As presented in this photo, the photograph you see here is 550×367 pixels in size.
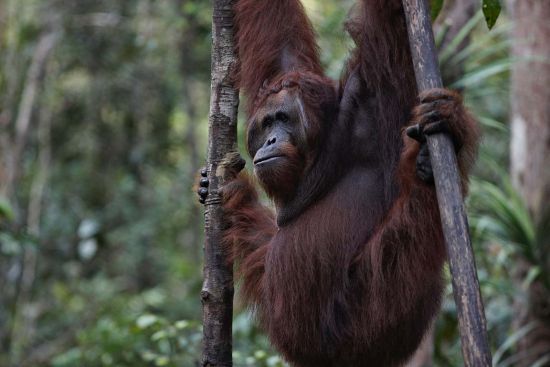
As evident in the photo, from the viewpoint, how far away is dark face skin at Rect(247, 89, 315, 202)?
3898 millimetres

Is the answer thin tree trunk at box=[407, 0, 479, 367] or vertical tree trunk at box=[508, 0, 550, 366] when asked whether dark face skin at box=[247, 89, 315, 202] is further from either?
vertical tree trunk at box=[508, 0, 550, 366]

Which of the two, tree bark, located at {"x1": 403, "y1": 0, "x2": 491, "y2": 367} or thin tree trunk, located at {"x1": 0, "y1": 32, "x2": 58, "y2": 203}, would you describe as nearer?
tree bark, located at {"x1": 403, "y1": 0, "x2": 491, "y2": 367}

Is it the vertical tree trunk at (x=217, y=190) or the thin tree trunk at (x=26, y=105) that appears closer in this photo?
the vertical tree trunk at (x=217, y=190)

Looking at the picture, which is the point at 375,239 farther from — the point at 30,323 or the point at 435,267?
the point at 30,323

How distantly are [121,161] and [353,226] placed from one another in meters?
6.38

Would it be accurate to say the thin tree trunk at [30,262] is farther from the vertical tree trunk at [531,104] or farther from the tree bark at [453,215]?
the tree bark at [453,215]

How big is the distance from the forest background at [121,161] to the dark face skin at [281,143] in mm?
2298

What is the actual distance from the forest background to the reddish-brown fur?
6.91 ft

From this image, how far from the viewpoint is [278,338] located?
397 centimetres

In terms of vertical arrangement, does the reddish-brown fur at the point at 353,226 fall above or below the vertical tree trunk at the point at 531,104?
below

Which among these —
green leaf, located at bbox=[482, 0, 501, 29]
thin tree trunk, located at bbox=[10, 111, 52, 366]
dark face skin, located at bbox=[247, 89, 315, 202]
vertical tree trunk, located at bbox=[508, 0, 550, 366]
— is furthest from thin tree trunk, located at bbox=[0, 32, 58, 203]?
green leaf, located at bbox=[482, 0, 501, 29]

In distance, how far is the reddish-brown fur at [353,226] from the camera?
355 cm

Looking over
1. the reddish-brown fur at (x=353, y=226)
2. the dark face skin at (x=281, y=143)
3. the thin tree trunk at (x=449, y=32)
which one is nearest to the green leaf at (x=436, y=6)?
the reddish-brown fur at (x=353, y=226)

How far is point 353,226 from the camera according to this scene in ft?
12.5
